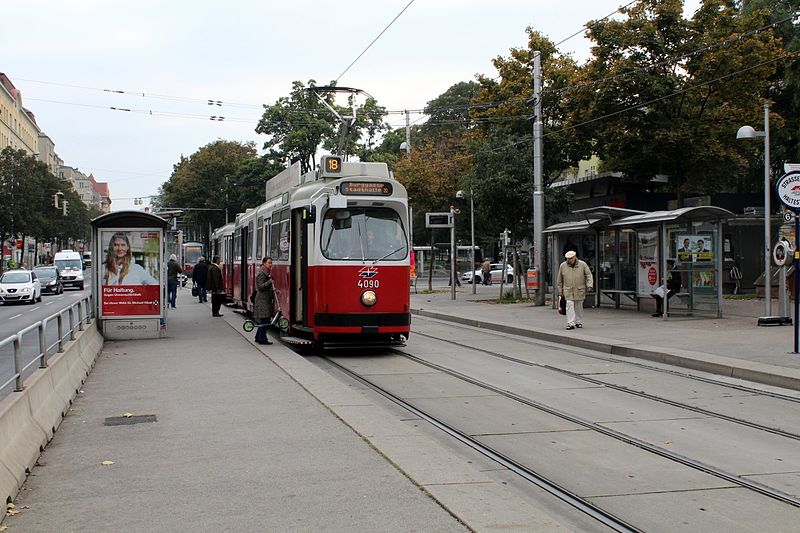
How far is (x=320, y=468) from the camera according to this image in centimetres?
696

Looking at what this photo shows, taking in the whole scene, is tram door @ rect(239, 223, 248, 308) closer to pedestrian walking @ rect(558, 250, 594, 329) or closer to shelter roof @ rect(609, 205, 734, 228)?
pedestrian walking @ rect(558, 250, 594, 329)

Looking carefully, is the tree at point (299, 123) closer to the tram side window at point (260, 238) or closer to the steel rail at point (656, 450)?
the tram side window at point (260, 238)

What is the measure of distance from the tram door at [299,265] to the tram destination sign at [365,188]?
91 cm

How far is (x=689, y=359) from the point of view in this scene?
1390 centimetres

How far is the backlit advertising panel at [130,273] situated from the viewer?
1850 cm

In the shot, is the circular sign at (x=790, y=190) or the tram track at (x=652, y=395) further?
the circular sign at (x=790, y=190)

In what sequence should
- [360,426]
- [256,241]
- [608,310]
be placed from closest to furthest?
[360,426] → [256,241] → [608,310]

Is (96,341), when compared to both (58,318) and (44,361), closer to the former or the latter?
(58,318)

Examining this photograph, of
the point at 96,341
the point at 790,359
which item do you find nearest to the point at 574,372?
the point at 790,359

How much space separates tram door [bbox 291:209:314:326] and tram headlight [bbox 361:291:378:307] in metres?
1.14

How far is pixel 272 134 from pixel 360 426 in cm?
6028

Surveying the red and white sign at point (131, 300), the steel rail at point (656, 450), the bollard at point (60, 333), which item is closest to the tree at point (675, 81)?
the red and white sign at point (131, 300)

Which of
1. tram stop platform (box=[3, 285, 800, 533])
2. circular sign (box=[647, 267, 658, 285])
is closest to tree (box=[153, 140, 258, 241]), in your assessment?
circular sign (box=[647, 267, 658, 285])

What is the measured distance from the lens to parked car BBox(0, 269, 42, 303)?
125 feet
